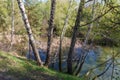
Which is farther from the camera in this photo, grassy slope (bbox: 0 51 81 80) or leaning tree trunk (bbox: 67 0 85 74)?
leaning tree trunk (bbox: 67 0 85 74)

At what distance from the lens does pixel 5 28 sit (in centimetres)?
3659

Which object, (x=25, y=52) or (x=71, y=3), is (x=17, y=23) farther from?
(x=71, y=3)

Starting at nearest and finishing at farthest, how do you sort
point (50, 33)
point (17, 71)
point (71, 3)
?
1. point (17, 71)
2. point (50, 33)
3. point (71, 3)

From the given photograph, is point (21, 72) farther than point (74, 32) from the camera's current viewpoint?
No

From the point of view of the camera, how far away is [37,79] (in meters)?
9.99

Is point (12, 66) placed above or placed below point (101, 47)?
above

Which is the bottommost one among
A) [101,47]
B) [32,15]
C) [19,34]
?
[101,47]

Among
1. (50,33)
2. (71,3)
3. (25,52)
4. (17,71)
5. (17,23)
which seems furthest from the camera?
(17,23)

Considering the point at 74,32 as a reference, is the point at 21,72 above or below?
below

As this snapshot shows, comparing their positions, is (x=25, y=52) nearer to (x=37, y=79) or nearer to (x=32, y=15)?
(x=32, y=15)

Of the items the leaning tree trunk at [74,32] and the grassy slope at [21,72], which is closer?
the grassy slope at [21,72]

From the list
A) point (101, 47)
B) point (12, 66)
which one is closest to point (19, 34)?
point (101, 47)

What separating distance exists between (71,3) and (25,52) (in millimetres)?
10874

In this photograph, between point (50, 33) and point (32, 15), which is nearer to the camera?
point (50, 33)
